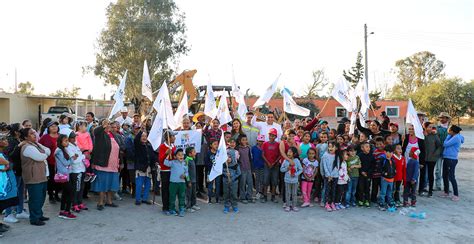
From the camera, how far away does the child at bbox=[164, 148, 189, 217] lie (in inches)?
269

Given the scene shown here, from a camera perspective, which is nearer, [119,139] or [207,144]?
[119,139]

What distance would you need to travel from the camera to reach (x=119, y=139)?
7.68 meters

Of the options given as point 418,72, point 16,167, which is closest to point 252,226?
point 16,167

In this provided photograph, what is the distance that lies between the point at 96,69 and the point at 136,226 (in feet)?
92.5

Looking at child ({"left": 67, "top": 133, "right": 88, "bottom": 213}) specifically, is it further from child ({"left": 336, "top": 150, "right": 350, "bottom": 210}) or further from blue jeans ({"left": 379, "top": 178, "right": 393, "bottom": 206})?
blue jeans ({"left": 379, "top": 178, "right": 393, "bottom": 206})

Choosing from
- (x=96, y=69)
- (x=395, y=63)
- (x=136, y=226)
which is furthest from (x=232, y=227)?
(x=395, y=63)

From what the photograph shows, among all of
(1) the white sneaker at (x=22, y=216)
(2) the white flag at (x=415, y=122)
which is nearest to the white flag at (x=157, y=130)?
(1) the white sneaker at (x=22, y=216)

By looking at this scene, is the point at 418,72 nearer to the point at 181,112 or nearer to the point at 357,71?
the point at 357,71

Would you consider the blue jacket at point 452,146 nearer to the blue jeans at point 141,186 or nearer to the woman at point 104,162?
the blue jeans at point 141,186

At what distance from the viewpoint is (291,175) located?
739cm

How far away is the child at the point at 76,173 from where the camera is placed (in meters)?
6.45

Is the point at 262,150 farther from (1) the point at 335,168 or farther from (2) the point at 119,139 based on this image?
(2) the point at 119,139

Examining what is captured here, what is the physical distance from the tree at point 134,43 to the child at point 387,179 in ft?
85.8

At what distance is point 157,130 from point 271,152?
2456 millimetres
